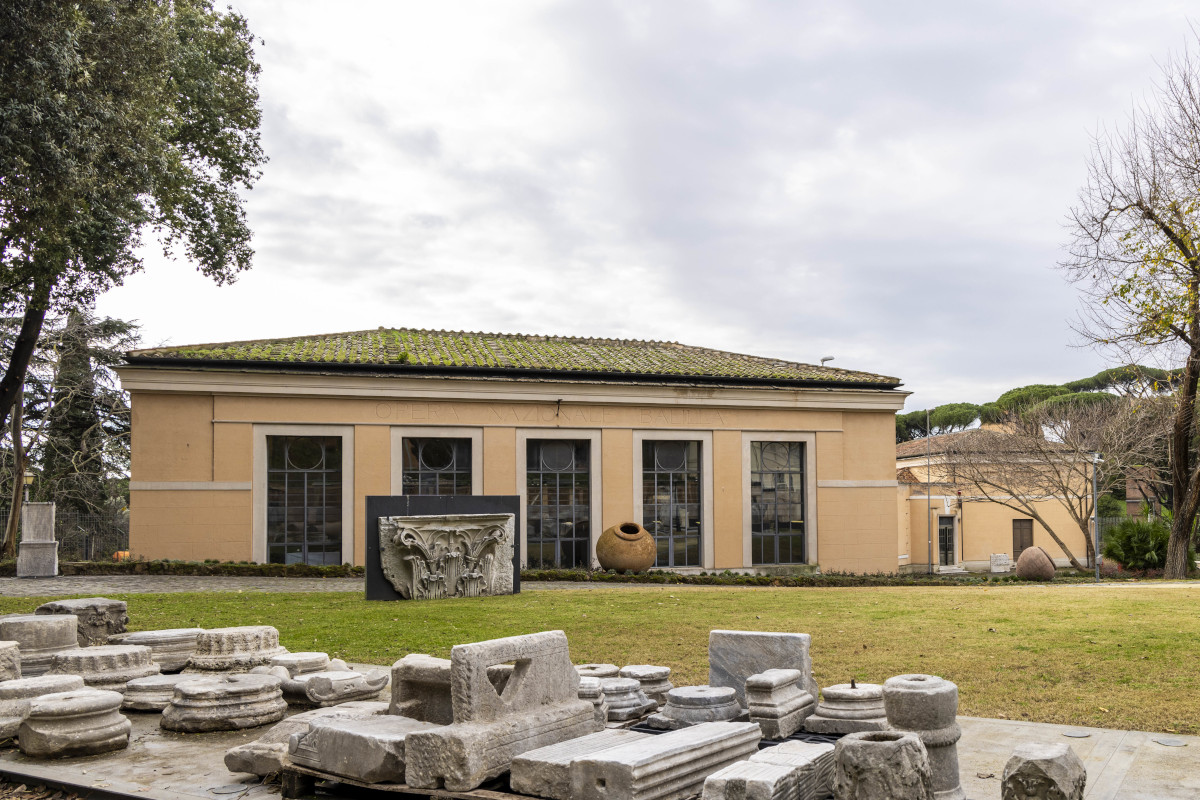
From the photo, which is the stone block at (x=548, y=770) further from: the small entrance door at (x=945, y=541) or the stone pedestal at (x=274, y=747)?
the small entrance door at (x=945, y=541)

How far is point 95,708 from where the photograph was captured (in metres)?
6.38

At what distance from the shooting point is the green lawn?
7098mm

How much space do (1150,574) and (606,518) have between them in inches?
613

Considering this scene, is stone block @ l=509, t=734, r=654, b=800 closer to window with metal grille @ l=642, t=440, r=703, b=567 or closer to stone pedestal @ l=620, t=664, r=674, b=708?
stone pedestal @ l=620, t=664, r=674, b=708

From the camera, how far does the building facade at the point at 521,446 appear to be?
67.9 feet

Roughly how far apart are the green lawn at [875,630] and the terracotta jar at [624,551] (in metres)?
4.21

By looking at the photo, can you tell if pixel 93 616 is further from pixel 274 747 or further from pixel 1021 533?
pixel 1021 533

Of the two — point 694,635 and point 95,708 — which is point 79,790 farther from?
point 694,635

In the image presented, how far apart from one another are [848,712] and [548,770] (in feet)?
7.02

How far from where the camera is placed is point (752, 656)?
6.41 m

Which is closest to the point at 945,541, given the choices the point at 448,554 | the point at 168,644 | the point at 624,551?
the point at 624,551

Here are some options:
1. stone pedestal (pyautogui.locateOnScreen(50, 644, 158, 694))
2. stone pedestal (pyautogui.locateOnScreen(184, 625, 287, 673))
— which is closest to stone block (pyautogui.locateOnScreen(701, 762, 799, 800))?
Result: stone pedestal (pyautogui.locateOnScreen(184, 625, 287, 673))

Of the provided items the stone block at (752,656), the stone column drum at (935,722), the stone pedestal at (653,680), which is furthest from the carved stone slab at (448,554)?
the stone column drum at (935,722)

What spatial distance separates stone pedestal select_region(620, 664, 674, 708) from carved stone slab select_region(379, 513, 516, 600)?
30.1ft
